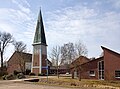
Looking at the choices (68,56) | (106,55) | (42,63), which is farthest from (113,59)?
(42,63)

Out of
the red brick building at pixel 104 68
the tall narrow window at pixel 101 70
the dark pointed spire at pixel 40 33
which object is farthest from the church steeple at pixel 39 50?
the tall narrow window at pixel 101 70

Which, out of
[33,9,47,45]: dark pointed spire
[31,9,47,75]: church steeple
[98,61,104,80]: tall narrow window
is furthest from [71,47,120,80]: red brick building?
[33,9,47,45]: dark pointed spire

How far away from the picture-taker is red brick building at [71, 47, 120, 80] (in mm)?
42969

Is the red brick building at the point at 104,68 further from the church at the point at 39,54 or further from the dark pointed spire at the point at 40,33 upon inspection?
the dark pointed spire at the point at 40,33

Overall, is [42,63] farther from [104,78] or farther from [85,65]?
[104,78]

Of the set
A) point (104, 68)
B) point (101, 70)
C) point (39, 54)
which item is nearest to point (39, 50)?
point (39, 54)

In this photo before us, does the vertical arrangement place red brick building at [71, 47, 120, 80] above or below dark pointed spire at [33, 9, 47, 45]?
below

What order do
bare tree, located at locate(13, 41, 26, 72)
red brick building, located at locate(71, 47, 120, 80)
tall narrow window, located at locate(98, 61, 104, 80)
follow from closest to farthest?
red brick building, located at locate(71, 47, 120, 80) < tall narrow window, located at locate(98, 61, 104, 80) < bare tree, located at locate(13, 41, 26, 72)

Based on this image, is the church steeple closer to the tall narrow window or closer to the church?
the church

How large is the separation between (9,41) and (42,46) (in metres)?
12.4

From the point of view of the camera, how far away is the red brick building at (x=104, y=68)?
1692 inches

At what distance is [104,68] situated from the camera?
4422 cm

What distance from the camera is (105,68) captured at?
44031 millimetres

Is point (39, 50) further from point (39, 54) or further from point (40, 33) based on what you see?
point (40, 33)
